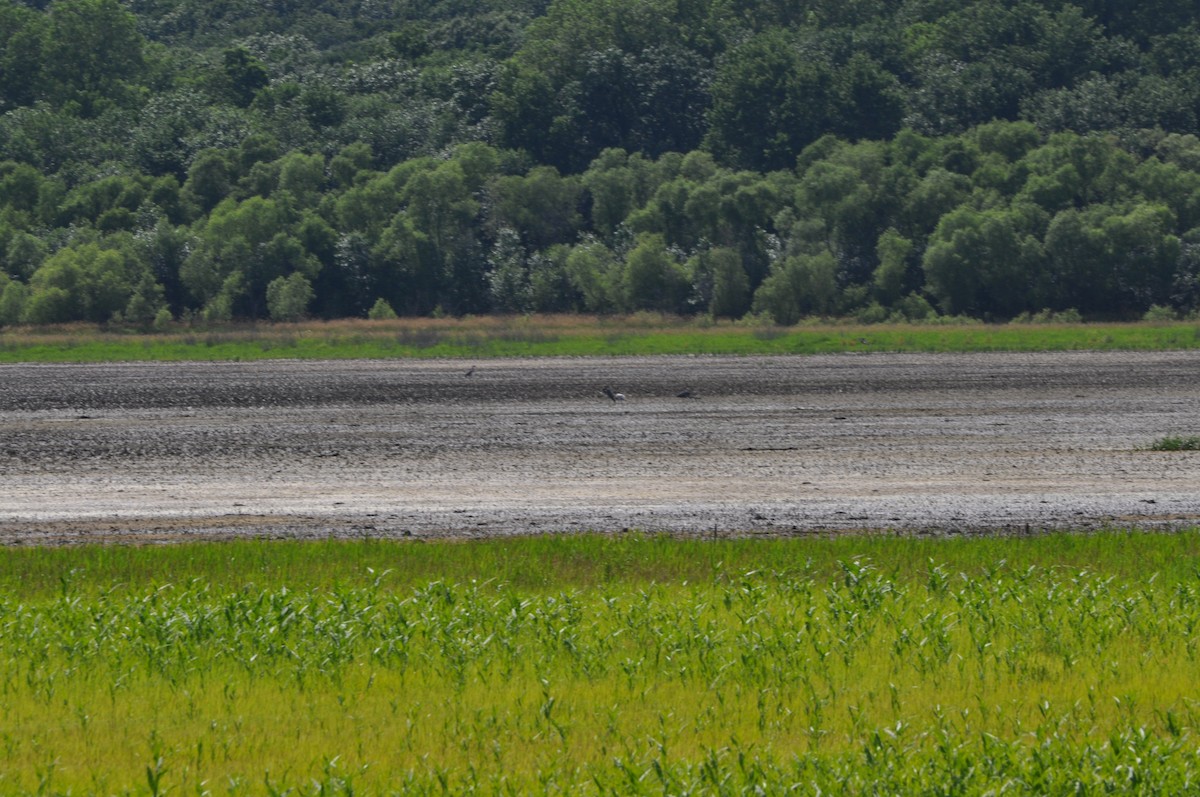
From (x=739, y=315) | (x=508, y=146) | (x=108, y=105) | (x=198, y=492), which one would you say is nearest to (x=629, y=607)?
(x=198, y=492)

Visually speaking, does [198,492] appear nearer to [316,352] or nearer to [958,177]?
[316,352]

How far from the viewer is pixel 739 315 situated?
8288 centimetres

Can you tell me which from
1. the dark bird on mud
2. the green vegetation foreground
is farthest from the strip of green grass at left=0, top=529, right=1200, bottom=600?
the dark bird on mud

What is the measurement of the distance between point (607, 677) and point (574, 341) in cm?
5563

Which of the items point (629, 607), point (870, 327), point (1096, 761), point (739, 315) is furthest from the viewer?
point (739, 315)

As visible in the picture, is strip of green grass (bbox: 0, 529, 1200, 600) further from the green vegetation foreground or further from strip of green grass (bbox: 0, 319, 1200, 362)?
strip of green grass (bbox: 0, 319, 1200, 362)

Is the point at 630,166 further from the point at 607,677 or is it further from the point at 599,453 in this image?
the point at 607,677

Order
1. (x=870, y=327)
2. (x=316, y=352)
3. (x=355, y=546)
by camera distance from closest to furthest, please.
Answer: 1. (x=355, y=546)
2. (x=316, y=352)
3. (x=870, y=327)

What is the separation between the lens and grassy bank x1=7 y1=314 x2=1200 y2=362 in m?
62.1

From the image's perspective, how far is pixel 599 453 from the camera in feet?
95.9

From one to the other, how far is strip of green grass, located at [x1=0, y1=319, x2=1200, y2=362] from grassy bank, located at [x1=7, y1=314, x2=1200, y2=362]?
0.16 feet

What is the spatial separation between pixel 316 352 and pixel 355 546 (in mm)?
47780

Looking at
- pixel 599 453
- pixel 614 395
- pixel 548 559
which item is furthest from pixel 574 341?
pixel 548 559

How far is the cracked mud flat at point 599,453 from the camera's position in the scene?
2130 cm
